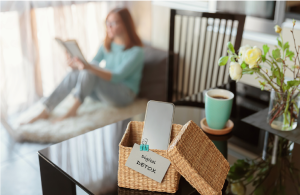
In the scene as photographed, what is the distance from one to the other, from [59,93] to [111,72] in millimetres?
427

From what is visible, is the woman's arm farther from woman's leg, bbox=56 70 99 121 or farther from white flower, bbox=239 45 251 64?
white flower, bbox=239 45 251 64

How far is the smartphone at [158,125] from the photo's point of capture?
0.80m

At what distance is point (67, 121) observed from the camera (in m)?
2.32

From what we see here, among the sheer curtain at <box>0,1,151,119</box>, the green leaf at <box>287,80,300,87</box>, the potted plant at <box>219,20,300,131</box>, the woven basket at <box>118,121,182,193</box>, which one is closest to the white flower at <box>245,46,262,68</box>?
the potted plant at <box>219,20,300,131</box>

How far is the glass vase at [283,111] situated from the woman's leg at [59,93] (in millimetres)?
1546

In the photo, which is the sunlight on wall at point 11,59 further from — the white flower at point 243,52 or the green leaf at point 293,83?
the green leaf at point 293,83

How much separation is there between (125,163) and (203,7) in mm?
2188

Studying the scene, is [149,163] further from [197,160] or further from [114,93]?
[114,93]

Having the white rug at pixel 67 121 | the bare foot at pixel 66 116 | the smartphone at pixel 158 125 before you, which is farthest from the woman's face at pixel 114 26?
the smartphone at pixel 158 125

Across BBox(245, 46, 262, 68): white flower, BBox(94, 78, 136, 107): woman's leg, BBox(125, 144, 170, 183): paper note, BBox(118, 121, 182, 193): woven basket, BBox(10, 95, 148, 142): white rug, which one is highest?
BBox(245, 46, 262, 68): white flower

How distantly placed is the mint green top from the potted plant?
1471mm

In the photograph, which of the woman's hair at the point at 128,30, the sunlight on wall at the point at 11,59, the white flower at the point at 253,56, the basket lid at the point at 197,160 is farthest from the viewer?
the woman's hair at the point at 128,30

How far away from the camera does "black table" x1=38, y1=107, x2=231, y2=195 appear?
0.80 meters

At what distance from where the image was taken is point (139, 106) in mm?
2633
